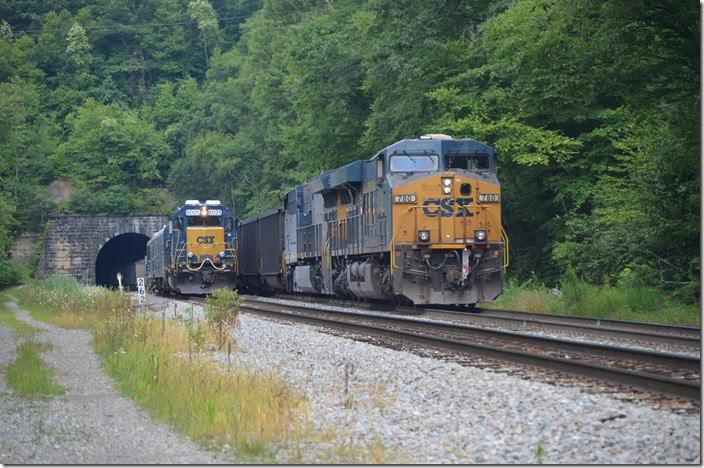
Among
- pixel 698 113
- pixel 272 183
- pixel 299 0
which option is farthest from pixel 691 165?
pixel 299 0

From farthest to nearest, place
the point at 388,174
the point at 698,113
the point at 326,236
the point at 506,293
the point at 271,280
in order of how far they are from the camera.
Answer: the point at 271,280
the point at 326,236
the point at 506,293
the point at 388,174
the point at 698,113

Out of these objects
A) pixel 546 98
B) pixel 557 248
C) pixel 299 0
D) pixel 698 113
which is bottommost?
pixel 557 248

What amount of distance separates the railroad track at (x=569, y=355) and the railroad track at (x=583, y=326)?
151 cm

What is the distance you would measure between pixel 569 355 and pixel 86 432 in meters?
6.93

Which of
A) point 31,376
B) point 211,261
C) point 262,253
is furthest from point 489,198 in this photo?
point 262,253

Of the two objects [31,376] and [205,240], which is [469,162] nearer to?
[31,376]

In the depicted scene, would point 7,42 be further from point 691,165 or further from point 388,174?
point 691,165

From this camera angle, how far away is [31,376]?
1388cm

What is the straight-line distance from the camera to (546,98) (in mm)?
29047

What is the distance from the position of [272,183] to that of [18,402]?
199ft

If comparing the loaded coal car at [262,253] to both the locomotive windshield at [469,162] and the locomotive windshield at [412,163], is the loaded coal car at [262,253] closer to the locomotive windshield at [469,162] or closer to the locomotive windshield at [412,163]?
the locomotive windshield at [412,163]

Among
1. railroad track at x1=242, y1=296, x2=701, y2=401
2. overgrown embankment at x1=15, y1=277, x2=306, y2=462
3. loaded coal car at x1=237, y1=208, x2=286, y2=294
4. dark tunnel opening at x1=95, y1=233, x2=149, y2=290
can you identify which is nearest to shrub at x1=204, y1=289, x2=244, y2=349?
overgrown embankment at x1=15, y1=277, x2=306, y2=462

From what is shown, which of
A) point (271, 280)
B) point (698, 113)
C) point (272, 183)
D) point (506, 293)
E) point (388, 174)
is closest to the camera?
point (698, 113)

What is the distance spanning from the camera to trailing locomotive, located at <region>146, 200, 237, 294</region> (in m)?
40.6
